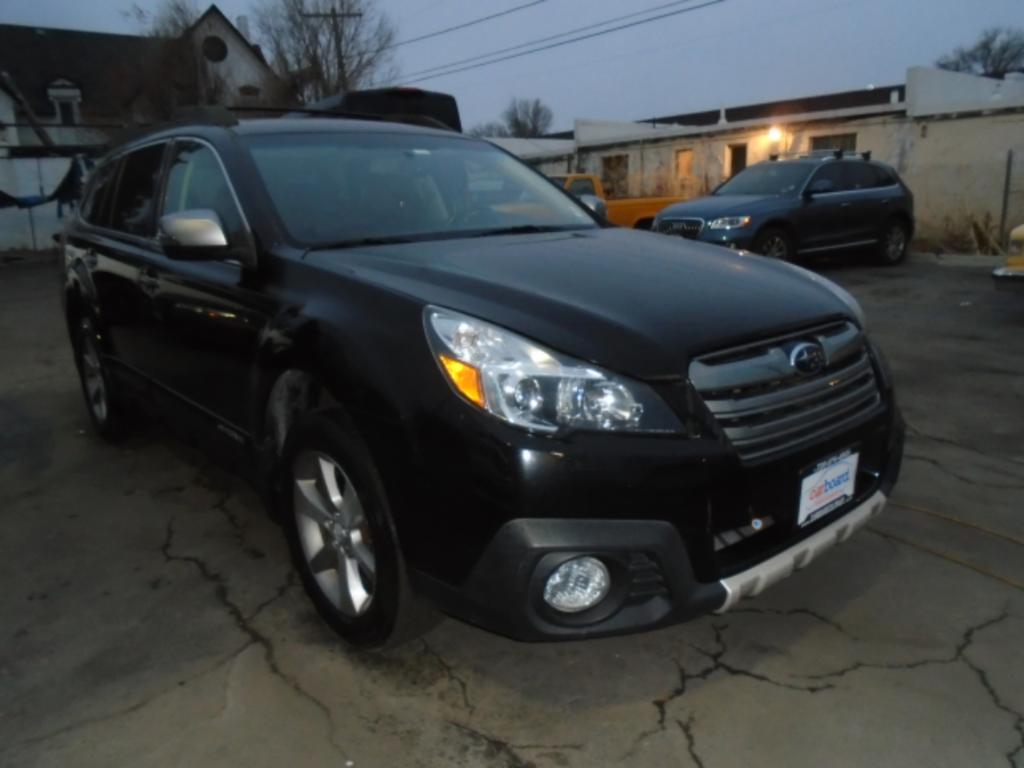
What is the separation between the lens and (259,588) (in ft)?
9.81

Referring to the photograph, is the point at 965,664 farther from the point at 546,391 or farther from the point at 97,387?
the point at 97,387

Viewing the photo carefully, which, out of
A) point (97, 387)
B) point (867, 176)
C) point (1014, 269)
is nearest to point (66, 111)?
point (867, 176)

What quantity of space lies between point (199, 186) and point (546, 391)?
81.0 inches

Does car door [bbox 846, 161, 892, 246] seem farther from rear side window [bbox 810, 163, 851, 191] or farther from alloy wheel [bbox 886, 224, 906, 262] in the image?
A: alloy wheel [bbox 886, 224, 906, 262]

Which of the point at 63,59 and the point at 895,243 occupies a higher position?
the point at 63,59

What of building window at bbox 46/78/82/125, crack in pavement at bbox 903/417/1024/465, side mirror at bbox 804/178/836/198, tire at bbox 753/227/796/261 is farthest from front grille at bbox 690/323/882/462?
building window at bbox 46/78/82/125

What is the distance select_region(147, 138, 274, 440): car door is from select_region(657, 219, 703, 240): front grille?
25.9 ft

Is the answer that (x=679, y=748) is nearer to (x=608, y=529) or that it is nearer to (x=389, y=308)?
(x=608, y=529)

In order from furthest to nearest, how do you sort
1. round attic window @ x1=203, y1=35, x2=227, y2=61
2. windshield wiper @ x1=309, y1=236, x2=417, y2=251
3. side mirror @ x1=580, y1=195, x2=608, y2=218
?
round attic window @ x1=203, y1=35, x2=227, y2=61 < side mirror @ x1=580, y1=195, x2=608, y2=218 < windshield wiper @ x1=309, y1=236, x2=417, y2=251

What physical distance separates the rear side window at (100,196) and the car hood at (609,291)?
2349 millimetres

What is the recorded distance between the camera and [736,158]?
2091 cm

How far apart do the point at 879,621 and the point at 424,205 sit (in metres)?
2.25

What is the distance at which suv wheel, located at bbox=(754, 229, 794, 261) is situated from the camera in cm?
1052

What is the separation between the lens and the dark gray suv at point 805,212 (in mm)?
10445
